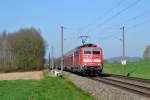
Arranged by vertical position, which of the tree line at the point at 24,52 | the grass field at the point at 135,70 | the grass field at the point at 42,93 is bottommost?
the grass field at the point at 42,93

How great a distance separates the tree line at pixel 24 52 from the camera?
107 metres

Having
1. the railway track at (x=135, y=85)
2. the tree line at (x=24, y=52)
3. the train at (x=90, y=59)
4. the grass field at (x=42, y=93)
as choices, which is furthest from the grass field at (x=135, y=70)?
the tree line at (x=24, y=52)

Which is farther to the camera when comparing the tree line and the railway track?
the tree line

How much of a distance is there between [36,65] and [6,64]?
Result: 8.38 m

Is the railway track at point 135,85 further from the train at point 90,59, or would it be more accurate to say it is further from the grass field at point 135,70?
the grass field at point 135,70

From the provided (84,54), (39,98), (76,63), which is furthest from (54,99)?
(76,63)

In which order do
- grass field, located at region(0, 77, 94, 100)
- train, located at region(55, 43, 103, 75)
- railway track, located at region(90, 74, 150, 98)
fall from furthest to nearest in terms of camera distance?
train, located at region(55, 43, 103, 75), railway track, located at region(90, 74, 150, 98), grass field, located at region(0, 77, 94, 100)

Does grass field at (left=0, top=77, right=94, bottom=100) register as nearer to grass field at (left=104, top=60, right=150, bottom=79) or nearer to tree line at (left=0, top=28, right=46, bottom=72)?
grass field at (left=104, top=60, right=150, bottom=79)

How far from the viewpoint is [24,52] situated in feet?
349

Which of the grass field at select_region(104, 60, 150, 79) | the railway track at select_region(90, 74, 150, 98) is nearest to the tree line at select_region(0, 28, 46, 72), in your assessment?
the grass field at select_region(104, 60, 150, 79)

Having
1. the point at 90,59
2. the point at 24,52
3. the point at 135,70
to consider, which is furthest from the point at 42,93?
the point at 24,52

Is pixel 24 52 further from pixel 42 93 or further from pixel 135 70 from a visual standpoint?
pixel 42 93

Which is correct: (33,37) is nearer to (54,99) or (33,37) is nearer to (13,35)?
(13,35)

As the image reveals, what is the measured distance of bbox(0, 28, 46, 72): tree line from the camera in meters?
107
